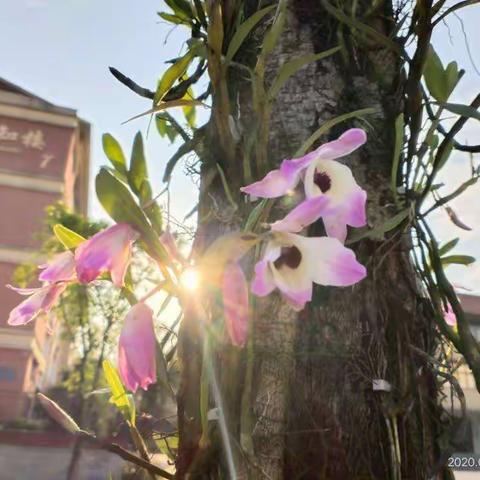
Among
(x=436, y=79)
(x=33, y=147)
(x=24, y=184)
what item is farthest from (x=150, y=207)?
(x=33, y=147)

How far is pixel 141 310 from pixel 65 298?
22.7 feet

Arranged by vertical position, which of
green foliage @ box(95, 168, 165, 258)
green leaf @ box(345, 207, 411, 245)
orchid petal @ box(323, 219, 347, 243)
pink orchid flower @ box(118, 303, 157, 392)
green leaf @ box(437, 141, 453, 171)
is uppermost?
green leaf @ box(437, 141, 453, 171)

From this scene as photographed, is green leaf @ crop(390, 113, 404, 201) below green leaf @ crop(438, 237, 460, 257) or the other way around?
the other way around

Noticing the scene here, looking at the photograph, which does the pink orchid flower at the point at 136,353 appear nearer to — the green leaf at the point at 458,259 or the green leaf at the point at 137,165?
the green leaf at the point at 137,165

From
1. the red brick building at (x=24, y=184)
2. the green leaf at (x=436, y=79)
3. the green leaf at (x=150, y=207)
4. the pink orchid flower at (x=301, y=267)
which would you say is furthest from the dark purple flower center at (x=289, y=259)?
the red brick building at (x=24, y=184)

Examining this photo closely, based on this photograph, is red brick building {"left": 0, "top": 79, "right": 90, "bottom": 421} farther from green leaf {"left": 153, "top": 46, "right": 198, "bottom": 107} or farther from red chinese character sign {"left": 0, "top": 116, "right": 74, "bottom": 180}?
green leaf {"left": 153, "top": 46, "right": 198, "bottom": 107}

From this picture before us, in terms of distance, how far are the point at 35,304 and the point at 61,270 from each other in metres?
0.03

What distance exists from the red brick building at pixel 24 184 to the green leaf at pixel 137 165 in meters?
7.62

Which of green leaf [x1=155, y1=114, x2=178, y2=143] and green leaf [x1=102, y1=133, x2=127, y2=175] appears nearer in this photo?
green leaf [x1=102, y1=133, x2=127, y2=175]

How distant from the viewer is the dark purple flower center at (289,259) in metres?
0.28

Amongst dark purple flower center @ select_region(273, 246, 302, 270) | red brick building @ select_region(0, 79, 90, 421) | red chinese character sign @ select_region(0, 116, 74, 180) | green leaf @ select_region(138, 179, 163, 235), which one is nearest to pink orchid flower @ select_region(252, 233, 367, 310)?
dark purple flower center @ select_region(273, 246, 302, 270)

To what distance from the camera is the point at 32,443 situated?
630 centimetres

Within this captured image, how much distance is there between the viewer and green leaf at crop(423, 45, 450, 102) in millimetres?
433

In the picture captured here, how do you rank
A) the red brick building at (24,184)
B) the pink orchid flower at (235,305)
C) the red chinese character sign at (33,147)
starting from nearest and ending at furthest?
1. the pink orchid flower at (235,305)
2. the red brick building at (24,184)
3. the red chinese character sign at (33,147)
